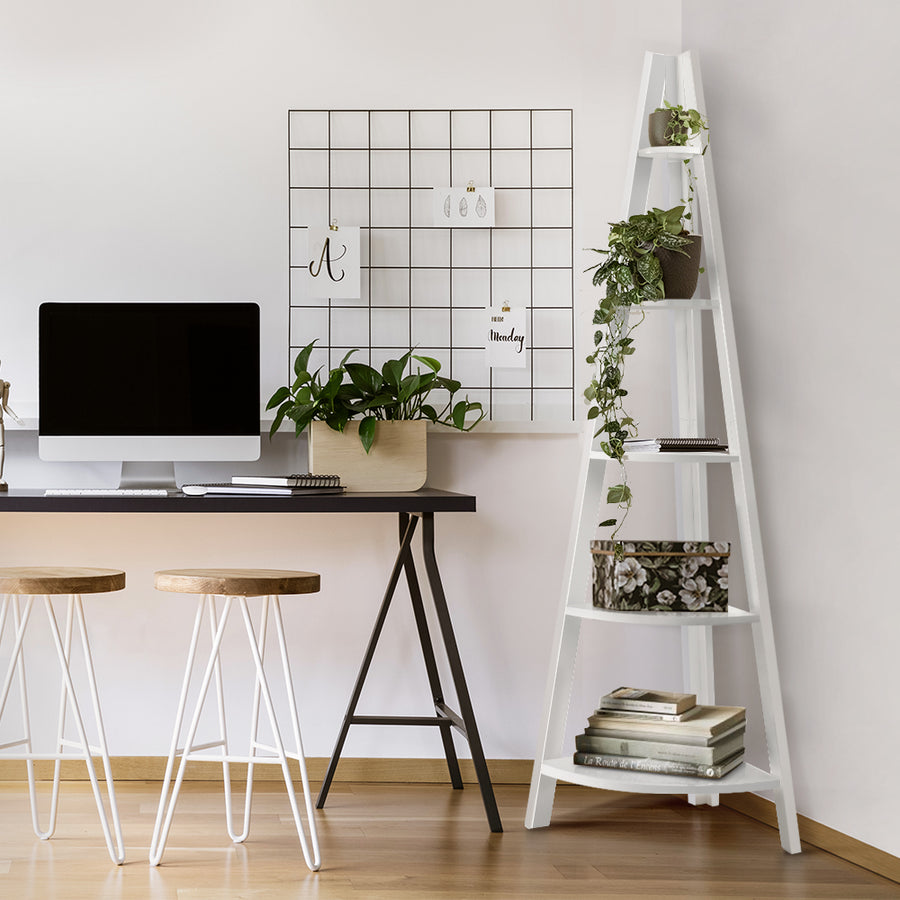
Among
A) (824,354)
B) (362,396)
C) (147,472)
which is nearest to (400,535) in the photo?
(362,396)

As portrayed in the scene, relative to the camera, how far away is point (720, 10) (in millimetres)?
2992

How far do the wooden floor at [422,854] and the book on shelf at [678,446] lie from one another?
90cm

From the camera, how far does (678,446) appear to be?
101 inches

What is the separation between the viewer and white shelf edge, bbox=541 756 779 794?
2.44 metres

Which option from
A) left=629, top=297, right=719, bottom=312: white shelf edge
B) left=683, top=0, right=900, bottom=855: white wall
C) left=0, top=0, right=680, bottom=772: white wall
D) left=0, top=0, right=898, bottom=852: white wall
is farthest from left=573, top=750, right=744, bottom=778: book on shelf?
left=629, top=297, right=719, bottom=312: white shelf edge

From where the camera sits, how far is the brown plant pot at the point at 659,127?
271 cm

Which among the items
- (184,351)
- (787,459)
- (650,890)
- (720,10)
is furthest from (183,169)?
(650,890)

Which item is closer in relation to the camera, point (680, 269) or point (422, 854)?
point (422, 854)

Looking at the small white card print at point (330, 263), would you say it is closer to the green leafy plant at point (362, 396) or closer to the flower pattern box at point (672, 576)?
the green leafy plant at point (362, 396)

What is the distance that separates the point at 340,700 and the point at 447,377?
958mm

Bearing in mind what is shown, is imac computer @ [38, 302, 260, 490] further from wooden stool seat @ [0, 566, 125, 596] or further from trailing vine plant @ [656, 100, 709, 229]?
trailing vine plant @ [656, 100, 709, 229]

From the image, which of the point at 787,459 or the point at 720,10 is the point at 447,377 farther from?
the point at 720,10

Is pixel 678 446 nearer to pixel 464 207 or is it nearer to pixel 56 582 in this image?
pixel 464 207

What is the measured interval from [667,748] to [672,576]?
386 mm
